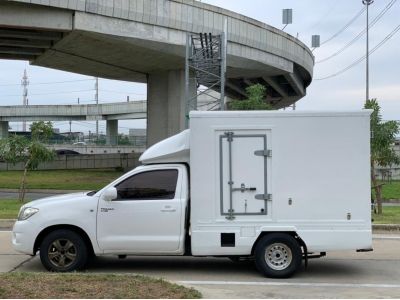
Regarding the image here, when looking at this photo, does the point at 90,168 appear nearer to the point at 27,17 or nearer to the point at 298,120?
the point at 27,17

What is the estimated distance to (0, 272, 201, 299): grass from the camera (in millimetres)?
6160

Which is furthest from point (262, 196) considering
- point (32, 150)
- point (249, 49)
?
point (249, 49)

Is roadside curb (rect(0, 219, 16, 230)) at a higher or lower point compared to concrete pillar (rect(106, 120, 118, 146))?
lower

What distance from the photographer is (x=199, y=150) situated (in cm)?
843

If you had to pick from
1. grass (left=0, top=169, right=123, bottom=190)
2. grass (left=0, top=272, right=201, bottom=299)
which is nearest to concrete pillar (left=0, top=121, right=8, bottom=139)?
grass (left=0, top=169, right=123, bottom=190)

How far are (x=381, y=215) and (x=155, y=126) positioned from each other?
82.4 feet

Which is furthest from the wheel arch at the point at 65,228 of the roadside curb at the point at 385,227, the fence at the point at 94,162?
the fence at the point at 94,162

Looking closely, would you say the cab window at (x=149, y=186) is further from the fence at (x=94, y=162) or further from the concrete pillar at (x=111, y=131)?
the concrete pillar at (x=111, y=131)

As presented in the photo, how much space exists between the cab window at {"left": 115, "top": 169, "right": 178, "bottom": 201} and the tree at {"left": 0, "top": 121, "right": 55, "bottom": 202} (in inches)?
595

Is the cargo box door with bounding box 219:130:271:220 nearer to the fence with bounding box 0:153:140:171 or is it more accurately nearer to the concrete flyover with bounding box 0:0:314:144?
the concrete flyover with bounding box 0:0:314:144

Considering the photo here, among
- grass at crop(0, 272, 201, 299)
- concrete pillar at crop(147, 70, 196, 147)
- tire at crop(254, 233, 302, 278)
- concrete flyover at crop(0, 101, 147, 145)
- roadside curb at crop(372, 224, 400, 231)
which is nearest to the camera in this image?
grass at crop(0, 272, 201, 299)

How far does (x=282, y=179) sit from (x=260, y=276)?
4.90 ft

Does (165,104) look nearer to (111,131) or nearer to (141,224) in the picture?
(141,224)

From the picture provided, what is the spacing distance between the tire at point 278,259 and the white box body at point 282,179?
0.13 m
